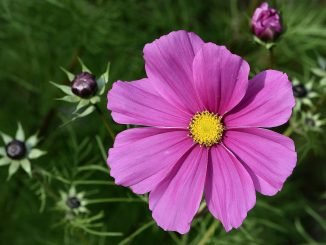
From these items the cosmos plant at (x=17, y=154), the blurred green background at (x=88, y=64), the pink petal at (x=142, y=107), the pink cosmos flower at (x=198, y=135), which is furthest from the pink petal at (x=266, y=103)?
the blurred green background at (x=88, y=64)

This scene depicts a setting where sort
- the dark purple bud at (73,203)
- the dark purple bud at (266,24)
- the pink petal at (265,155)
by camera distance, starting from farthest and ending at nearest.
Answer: the dark purple bud at (73,203) → the dark purple bud at (266,24) → the pink petal at (265,155)

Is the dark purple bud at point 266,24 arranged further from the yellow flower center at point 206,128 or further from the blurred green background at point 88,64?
the blurred green background at point 88,64

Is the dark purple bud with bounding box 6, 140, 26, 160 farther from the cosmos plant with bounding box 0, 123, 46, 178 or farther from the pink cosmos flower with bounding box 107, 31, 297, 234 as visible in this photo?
the pink cosmos flower with bounding box 107, 31, 297, 234

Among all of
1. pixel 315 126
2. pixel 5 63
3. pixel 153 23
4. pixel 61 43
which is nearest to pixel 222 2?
pixel 153 23

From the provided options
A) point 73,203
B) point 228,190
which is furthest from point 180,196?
point 73,203

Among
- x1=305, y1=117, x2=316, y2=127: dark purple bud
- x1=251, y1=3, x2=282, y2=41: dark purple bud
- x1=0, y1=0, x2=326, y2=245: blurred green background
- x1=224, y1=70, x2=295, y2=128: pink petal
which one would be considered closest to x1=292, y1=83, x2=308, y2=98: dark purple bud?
x1=305, y1=117, x2=316, y2=127: dark purple bud

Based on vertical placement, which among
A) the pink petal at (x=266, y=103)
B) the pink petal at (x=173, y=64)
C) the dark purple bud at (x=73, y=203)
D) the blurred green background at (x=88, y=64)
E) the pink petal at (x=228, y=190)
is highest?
the pink petal at (x=173, y=64)

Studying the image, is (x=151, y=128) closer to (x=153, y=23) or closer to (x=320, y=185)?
(x=153, y=23)
